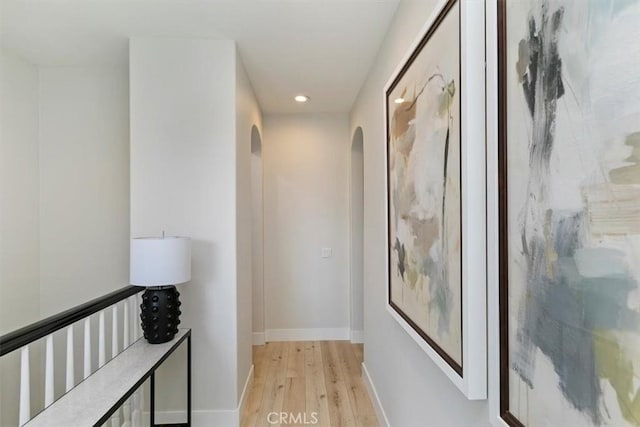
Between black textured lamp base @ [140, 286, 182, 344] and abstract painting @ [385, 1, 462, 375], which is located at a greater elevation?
abstract painting @ [385, 1, 462, 375]

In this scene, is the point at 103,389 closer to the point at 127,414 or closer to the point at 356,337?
the point at 127,414

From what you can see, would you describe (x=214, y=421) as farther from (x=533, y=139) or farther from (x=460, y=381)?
(x=533, y=139)

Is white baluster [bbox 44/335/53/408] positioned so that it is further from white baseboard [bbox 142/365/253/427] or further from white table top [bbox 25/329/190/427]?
white baseboard [bbox 142/365/253/427]

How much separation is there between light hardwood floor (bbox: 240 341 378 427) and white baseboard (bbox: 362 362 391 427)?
0.16 feet

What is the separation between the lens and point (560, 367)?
0.67 m

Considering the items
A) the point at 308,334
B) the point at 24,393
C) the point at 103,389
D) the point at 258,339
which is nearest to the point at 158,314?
the point at 103,389

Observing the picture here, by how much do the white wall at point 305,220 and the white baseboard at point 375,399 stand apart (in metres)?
1.07

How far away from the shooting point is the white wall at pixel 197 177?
2301 mm

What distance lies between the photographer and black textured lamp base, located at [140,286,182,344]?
192 centimetres

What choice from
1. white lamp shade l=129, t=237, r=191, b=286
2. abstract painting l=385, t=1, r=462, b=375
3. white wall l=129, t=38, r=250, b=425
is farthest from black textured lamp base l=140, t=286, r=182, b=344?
abstract painting l=385, t=1, r=462, b=375

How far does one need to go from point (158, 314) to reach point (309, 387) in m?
1.57

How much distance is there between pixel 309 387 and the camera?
9.48 feet

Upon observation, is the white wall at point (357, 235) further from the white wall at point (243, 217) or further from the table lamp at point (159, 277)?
the table lamp at point (159, 277)

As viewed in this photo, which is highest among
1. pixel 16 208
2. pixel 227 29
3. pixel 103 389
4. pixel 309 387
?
pixel 227 29
